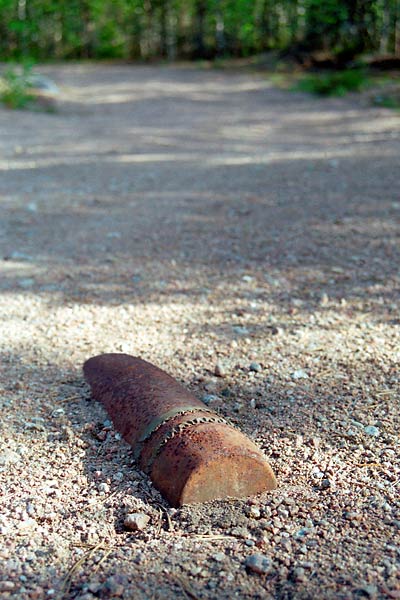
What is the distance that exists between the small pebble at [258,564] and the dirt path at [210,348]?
0.01 metres

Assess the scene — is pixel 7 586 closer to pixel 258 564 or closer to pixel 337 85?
pixel 258 564

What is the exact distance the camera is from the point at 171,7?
55.6 feet

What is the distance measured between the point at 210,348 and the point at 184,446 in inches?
36.5

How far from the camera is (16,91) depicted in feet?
28.8

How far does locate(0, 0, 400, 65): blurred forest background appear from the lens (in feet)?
52.0

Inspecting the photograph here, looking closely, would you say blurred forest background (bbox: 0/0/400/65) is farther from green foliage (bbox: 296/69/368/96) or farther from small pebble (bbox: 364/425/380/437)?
small pebble (bbox: 364/425/380/437)

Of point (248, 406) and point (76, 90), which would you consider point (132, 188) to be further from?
point (76, 90)

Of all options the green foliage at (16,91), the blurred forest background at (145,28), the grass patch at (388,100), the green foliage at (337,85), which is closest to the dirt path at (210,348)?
the grass patch at (388,100)

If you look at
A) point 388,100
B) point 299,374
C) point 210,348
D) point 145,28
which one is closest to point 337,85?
point 388,100

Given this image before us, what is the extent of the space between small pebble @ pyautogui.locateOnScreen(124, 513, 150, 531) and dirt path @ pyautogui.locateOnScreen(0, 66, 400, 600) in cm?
2

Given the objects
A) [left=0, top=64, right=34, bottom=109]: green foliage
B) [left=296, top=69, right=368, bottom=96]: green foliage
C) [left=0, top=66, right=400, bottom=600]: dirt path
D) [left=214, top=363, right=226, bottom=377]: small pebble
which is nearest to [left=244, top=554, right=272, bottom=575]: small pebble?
[left=0, top=66, right=400, bottom=600]: dirt path

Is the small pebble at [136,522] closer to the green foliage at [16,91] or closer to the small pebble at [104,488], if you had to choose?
the small pebble at [104,488]

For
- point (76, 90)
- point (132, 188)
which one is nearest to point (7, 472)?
point (132, 188)

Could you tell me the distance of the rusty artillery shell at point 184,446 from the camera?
1.68 meters
